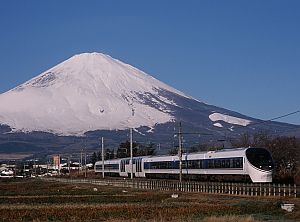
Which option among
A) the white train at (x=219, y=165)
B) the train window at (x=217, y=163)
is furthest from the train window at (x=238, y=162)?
the train window at (x=217, y=163)

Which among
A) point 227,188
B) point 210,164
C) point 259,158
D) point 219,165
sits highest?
point 259,158

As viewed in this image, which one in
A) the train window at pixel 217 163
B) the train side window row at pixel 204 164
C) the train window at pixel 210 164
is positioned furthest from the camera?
the train window at pixel 210 164

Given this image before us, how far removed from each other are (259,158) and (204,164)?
43.1 ft

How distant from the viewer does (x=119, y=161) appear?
12375cm

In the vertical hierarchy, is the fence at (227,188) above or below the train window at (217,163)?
below

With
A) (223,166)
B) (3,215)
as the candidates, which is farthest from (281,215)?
(223,166)

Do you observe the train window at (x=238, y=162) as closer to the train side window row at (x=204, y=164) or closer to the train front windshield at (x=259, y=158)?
the train side window row at (x=204, y=164)

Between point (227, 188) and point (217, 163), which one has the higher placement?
point (217, 163)

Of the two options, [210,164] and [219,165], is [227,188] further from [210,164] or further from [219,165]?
[210,164]

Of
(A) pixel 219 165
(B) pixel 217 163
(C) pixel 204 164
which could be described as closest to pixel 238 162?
(A) pixel 219 165

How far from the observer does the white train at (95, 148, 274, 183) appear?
65750 mm

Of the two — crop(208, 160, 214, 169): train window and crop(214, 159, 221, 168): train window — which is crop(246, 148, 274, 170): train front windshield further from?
crop(208, 160, 214, 169): train window

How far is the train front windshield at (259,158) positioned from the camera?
65500 millimetres

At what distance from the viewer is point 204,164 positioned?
78562mm
